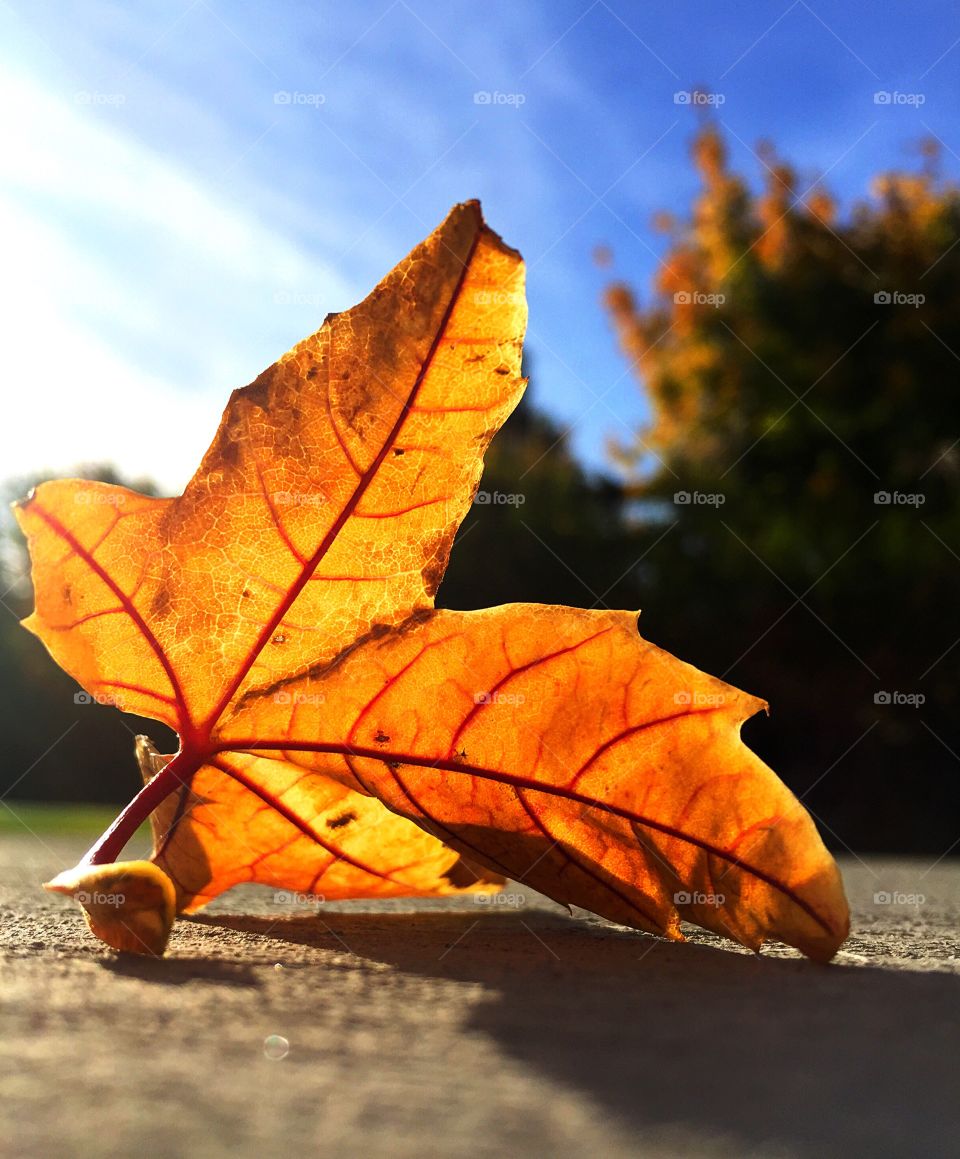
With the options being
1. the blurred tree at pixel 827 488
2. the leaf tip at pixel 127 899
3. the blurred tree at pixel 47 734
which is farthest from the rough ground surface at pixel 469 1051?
the blurred tree at pixel 47 734

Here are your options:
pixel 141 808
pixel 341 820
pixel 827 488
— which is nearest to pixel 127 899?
pixel 141 808

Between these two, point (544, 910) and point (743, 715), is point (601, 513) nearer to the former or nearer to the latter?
point (544, 910)

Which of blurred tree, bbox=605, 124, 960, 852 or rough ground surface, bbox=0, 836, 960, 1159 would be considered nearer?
rough ground surface, bbox=0, 836, 960, 1159

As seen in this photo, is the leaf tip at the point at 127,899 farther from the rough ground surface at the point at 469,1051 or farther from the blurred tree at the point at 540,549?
A: the blurred tree at the point at 540,549

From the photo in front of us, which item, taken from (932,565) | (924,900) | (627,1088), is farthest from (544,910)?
(932,565)

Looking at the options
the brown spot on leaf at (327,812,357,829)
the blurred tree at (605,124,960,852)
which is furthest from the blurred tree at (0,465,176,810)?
the brown spot on leaf at (327,812,357,829)

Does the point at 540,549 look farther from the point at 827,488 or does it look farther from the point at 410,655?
the point at 410,655

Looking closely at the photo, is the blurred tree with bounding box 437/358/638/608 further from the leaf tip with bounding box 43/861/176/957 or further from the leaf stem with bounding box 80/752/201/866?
the leaf tip with bounding box 43/861/176/957
